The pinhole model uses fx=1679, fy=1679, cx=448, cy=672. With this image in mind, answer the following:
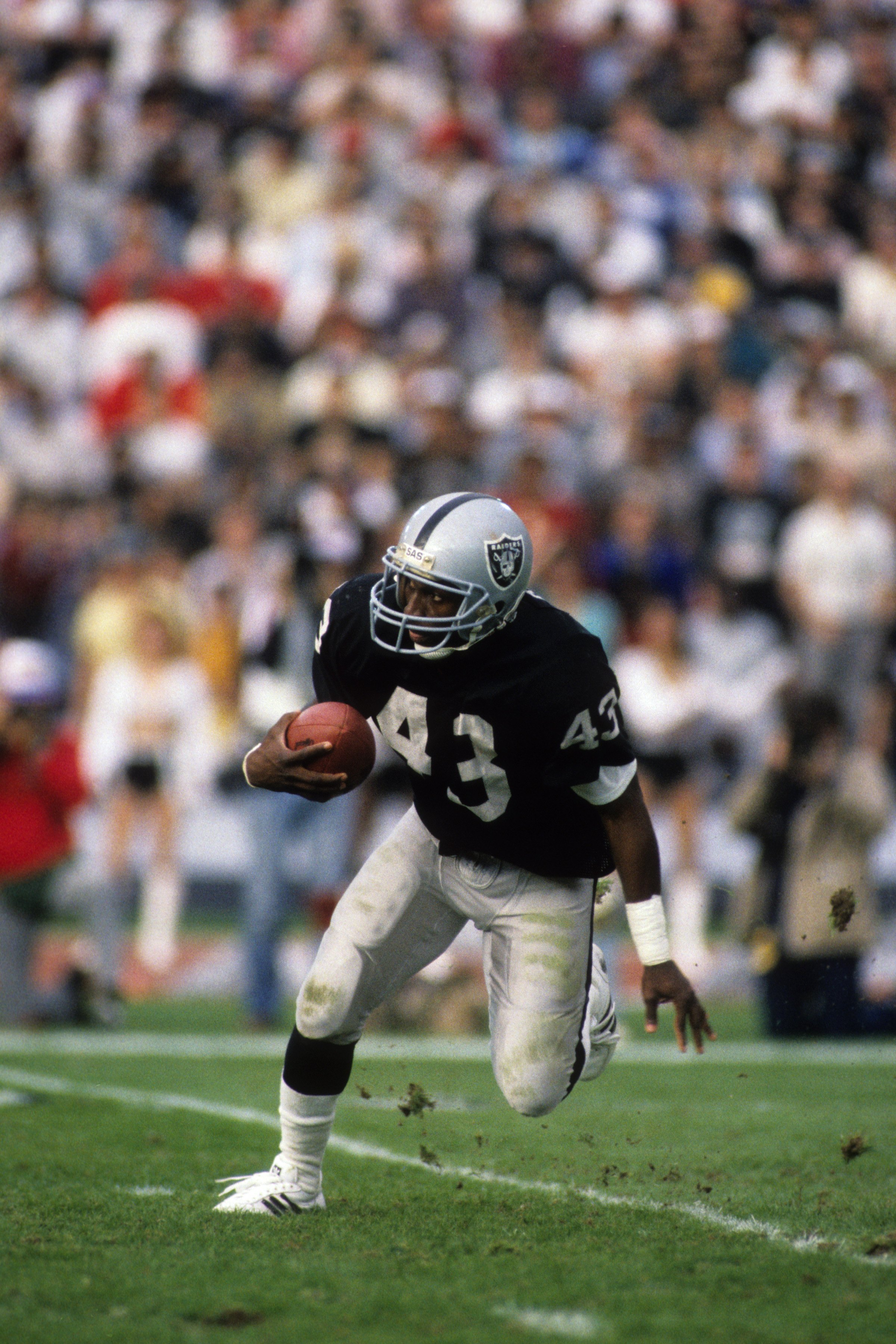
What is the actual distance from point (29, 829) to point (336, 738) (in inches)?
150

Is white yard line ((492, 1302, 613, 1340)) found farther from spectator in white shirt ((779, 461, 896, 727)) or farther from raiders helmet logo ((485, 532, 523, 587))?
spectator in white shirt ((779, 461, 896, 727))

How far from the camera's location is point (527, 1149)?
184 inches

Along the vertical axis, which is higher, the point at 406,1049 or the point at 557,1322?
the point at 557,1322

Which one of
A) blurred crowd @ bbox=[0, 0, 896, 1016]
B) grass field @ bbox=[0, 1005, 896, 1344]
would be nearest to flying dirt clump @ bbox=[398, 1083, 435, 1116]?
grass field @ bbox=[0, 1005, 896, 1344]

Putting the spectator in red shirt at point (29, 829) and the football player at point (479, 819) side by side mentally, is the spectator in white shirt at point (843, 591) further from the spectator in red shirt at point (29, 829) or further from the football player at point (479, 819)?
the football player at point (479, 819)

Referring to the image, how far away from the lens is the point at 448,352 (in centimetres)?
1020

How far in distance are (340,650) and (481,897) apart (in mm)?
656

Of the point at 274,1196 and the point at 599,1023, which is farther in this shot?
the point at 599,1023

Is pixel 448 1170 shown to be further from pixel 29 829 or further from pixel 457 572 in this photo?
pixel 29 829

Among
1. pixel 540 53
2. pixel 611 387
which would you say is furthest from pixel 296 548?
pixel 540 53

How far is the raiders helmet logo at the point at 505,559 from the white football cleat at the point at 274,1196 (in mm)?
1415

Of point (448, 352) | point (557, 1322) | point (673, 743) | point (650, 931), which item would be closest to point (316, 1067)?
point (650, 931)

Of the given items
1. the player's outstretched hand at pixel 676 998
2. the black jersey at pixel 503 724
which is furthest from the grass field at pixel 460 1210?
the black jersey at pixel 503 724

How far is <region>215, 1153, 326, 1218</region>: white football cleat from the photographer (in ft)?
12.3
